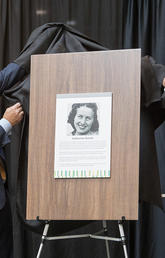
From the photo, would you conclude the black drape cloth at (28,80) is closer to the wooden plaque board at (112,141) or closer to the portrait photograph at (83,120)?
the wooden plaque board at (112,141)

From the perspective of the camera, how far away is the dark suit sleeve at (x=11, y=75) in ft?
7.71

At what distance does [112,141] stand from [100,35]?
162cm

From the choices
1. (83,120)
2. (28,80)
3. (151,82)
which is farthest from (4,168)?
(151,82)

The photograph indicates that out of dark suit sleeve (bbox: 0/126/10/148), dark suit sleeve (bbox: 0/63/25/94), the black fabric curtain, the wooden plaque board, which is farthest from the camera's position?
the black fabric curtain

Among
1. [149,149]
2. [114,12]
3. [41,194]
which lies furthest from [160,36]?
[41,194]

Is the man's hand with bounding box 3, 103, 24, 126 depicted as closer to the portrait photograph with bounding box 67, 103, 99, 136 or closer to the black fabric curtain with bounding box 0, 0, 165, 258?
the portrait photograph with bounding box 67, 103, 99, 136

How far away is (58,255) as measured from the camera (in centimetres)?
308

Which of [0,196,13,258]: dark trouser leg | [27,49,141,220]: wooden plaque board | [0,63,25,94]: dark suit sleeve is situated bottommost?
[0,196,13,258]: dark trouser leg

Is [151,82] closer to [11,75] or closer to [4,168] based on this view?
[11,75]

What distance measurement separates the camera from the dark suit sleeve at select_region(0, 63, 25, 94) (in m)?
2.35

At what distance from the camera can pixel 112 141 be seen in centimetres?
182

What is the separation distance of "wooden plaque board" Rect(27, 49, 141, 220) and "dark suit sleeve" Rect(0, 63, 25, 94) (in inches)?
16.4

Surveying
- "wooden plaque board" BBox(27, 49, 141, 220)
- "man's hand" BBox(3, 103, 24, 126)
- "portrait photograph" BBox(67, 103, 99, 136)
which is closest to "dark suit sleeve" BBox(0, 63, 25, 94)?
"man's hand" BBox(3, 103, 24, 126)

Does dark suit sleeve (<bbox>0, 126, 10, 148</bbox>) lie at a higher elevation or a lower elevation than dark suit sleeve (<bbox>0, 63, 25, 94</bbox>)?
lower
